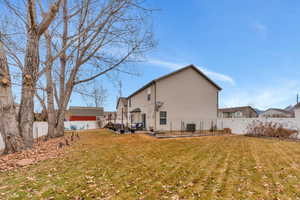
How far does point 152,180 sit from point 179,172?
0.91m

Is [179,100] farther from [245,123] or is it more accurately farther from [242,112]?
[242,112]

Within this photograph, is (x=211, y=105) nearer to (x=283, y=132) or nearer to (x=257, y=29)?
(x=283, y=132)

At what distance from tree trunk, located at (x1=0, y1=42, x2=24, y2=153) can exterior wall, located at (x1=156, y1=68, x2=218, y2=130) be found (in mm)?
10476

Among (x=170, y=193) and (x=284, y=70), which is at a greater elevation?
(x=284, y=70)

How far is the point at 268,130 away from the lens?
11.8 meters

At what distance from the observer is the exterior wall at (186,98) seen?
15.0m

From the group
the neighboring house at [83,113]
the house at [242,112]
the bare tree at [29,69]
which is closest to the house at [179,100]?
the bare tree at [29,69]

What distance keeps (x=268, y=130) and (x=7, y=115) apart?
1588 centimetres

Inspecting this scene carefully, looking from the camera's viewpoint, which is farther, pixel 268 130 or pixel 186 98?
pixel 186 98

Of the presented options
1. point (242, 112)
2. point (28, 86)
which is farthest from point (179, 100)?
point (242, 112)

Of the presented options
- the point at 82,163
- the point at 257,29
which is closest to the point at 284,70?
the point at 257,29

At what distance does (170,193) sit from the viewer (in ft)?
9.84

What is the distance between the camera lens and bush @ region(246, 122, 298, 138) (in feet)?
36.3

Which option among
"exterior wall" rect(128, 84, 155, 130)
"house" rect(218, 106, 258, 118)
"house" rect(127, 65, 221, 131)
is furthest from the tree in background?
"house" rect(218, 106, 258, 118)
